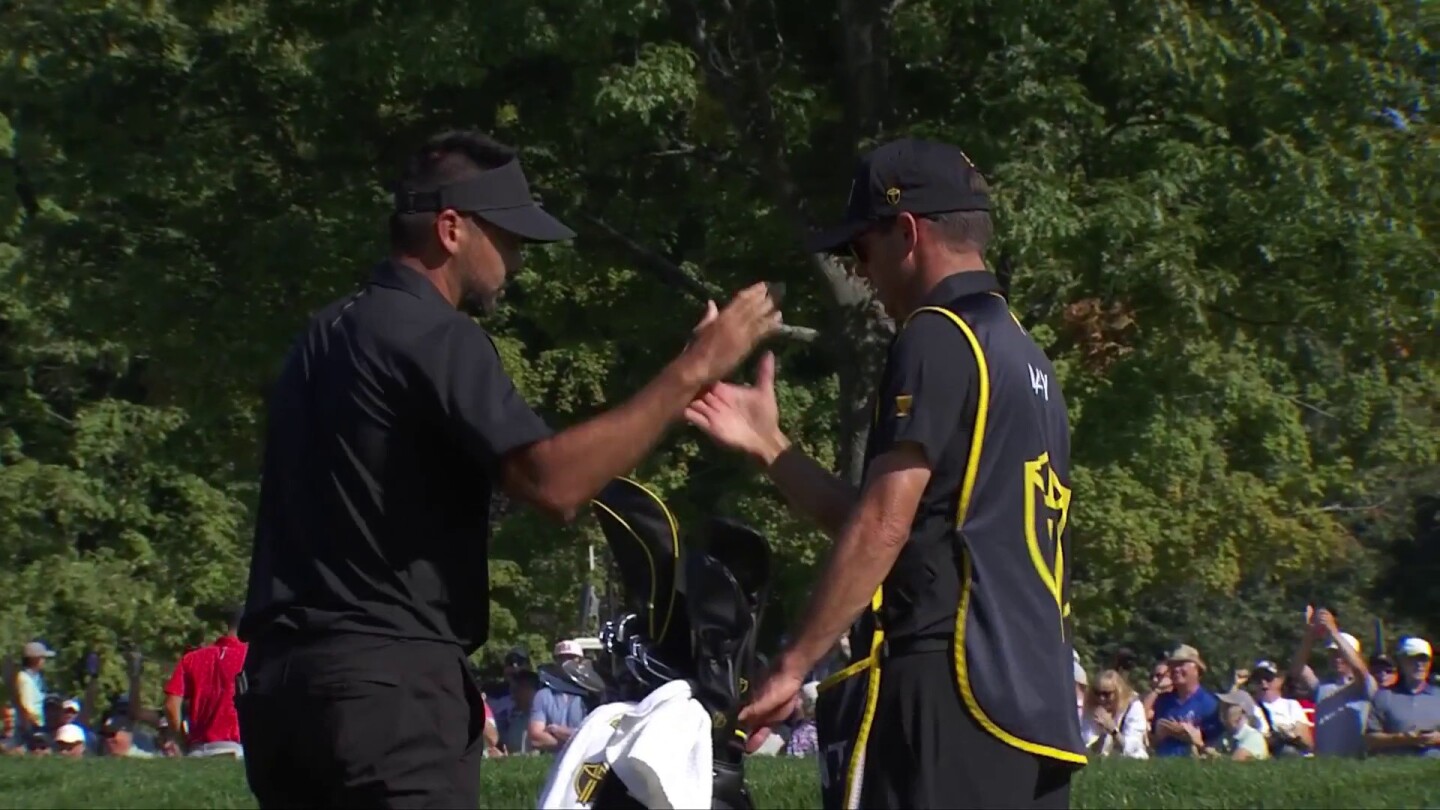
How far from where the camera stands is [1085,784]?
8.95 meters

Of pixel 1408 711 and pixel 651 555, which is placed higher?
pixel 651 555

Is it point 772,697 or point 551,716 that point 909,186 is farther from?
point 551,716

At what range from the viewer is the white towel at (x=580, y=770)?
171 inches

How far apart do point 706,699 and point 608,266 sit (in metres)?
11.0

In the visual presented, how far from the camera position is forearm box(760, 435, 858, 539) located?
439cm

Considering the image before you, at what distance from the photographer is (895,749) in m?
3.83

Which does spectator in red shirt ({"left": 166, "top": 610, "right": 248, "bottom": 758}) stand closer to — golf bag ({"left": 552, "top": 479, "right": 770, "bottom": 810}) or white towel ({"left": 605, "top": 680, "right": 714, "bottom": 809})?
golf bag ({"left": 552, "top": 479, "right": 770, "bottom": 810})

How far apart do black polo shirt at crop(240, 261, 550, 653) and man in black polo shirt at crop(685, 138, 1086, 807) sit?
0.64 metres

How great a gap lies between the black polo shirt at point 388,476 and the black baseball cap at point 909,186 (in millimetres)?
816

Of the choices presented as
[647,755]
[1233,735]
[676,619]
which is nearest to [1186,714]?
[1233,735]

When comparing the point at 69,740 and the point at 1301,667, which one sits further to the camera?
the point at 1301,667

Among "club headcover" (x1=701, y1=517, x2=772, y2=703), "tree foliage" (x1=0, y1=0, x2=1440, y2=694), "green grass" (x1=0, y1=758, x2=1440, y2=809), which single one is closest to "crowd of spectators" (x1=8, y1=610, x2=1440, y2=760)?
"green grass" (x1=0, y1=758, x2=1440, y2=809)

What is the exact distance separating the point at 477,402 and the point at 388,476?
22 cm

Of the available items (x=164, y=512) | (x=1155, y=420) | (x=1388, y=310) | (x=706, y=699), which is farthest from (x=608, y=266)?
(x=164, y=512)
